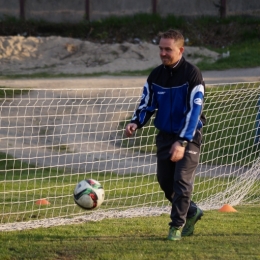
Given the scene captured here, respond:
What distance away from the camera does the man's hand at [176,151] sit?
20.3 ft

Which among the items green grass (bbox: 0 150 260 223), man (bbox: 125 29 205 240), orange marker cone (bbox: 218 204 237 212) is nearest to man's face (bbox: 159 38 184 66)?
man (bbox: 125 29 205 240)

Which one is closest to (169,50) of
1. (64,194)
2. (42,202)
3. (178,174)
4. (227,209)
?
(178,174)

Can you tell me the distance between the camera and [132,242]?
6594mm

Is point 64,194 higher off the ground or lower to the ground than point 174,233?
lower

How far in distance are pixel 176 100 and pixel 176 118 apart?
163mm

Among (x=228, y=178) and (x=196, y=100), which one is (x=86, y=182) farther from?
(x=228, y=178)

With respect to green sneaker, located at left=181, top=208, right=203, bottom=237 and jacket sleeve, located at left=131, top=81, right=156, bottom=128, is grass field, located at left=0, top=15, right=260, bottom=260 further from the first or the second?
jacket sleeve, located at left=131, top=81, right=156, bottom=128

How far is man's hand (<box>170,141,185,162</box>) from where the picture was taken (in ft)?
20.3

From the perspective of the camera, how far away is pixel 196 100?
6.23 metres

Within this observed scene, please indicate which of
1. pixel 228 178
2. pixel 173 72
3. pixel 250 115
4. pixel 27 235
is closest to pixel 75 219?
pixel 27 235

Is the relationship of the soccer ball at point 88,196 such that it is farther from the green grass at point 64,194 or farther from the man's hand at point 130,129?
the green grass at point 64,194

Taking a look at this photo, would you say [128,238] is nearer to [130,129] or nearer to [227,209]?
[130,129]

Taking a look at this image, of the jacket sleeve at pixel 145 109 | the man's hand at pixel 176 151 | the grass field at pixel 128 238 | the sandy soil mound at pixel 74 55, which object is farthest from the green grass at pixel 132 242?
the sandy soil mound at pixel 74 55

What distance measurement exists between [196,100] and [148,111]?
559 mm
